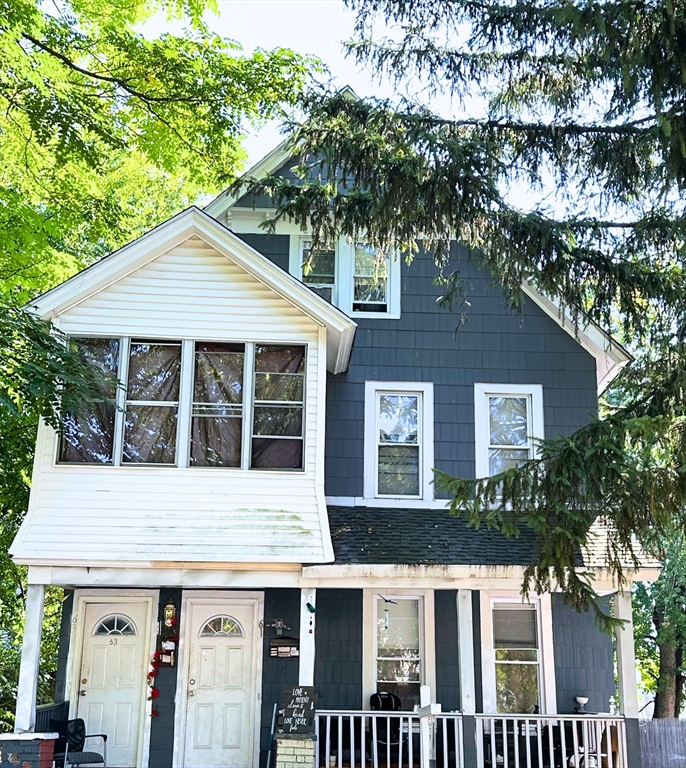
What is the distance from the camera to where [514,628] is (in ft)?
38.7

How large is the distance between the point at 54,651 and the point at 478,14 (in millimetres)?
15078

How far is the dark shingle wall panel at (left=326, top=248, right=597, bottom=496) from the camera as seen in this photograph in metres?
12.4

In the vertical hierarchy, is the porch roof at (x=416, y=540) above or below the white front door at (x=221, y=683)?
above

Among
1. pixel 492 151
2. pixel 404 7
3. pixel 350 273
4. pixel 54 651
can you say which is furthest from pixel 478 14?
pixel 54 651

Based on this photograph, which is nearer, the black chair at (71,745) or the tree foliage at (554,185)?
the tree foliage at (554,185)

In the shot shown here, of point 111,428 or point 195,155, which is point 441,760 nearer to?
point 111,428

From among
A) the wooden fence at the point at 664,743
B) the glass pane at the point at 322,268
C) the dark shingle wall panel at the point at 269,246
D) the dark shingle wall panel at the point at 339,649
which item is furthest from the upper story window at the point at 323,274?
the wooden fence at the point at 664,743

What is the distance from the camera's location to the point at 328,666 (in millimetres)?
11453

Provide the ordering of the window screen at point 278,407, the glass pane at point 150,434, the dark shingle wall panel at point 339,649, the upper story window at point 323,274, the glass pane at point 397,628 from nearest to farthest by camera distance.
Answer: the glass pane at point 150,434 → the window screen at point 278,407 → the dark shingle wall panel at point 339,649 → the glass pane at point 397,628 → the upper story window at point 323,274

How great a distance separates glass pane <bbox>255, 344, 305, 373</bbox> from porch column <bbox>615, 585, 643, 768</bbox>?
4.65 m

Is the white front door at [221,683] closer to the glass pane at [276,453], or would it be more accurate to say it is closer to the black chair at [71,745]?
the black chair at [71,745]

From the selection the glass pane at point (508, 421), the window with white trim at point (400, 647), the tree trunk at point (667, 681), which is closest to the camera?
the window with white trim at point (400, 647)

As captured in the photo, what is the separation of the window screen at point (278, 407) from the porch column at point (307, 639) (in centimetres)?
156

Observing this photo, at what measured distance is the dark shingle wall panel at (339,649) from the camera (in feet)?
37.2
